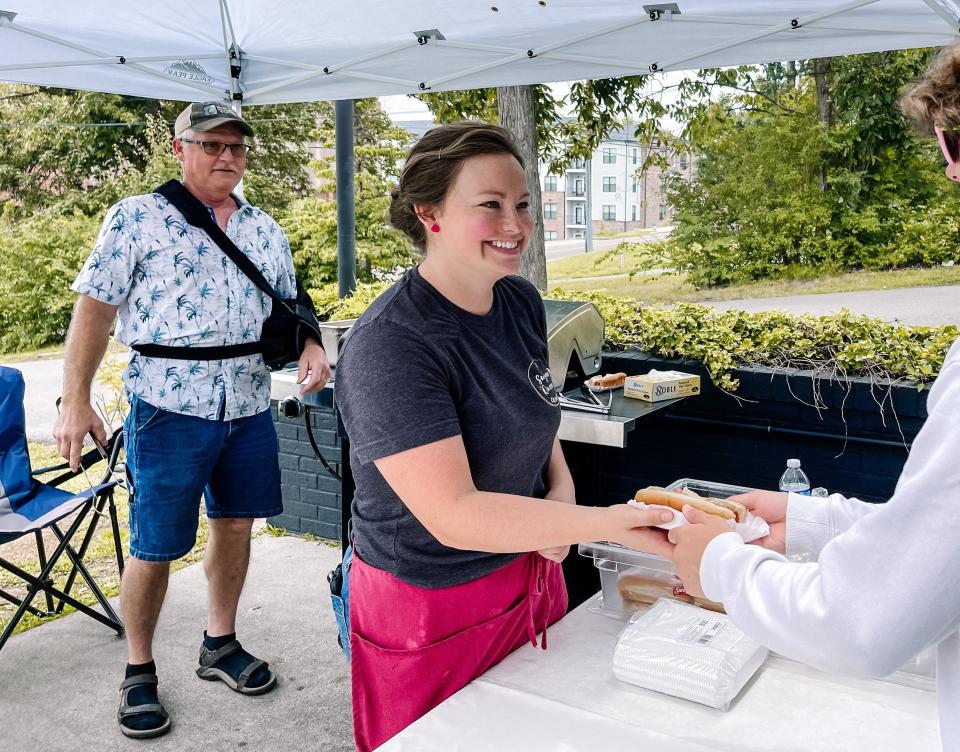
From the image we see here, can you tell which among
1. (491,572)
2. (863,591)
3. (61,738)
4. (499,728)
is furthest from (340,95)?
(863,591)

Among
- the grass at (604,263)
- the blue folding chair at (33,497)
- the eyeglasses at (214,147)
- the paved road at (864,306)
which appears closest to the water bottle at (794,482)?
the eyeglasses at (214,147)

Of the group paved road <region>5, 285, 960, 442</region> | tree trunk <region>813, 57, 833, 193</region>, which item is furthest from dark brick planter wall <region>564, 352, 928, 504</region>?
tree trunk <region>813, 57, 833, 193</region>

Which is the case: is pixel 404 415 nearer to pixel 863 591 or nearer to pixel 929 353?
pixel 863 591

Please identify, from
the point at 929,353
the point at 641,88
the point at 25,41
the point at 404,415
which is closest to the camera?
the point at 404,415

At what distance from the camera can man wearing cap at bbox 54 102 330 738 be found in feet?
9.57

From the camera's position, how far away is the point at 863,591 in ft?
2.91

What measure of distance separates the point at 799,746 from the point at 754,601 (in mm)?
416

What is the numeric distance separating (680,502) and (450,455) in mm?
427

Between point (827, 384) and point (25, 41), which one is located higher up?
point (25, 41)

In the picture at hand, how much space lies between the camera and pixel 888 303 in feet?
41.0

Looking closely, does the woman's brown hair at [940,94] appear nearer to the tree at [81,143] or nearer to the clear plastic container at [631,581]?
the clear plastic container at [631,581]

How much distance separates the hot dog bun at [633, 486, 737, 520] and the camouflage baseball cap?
219 centimetres

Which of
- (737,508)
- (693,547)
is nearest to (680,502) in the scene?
(737,508)

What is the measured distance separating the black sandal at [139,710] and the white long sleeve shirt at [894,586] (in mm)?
2613
